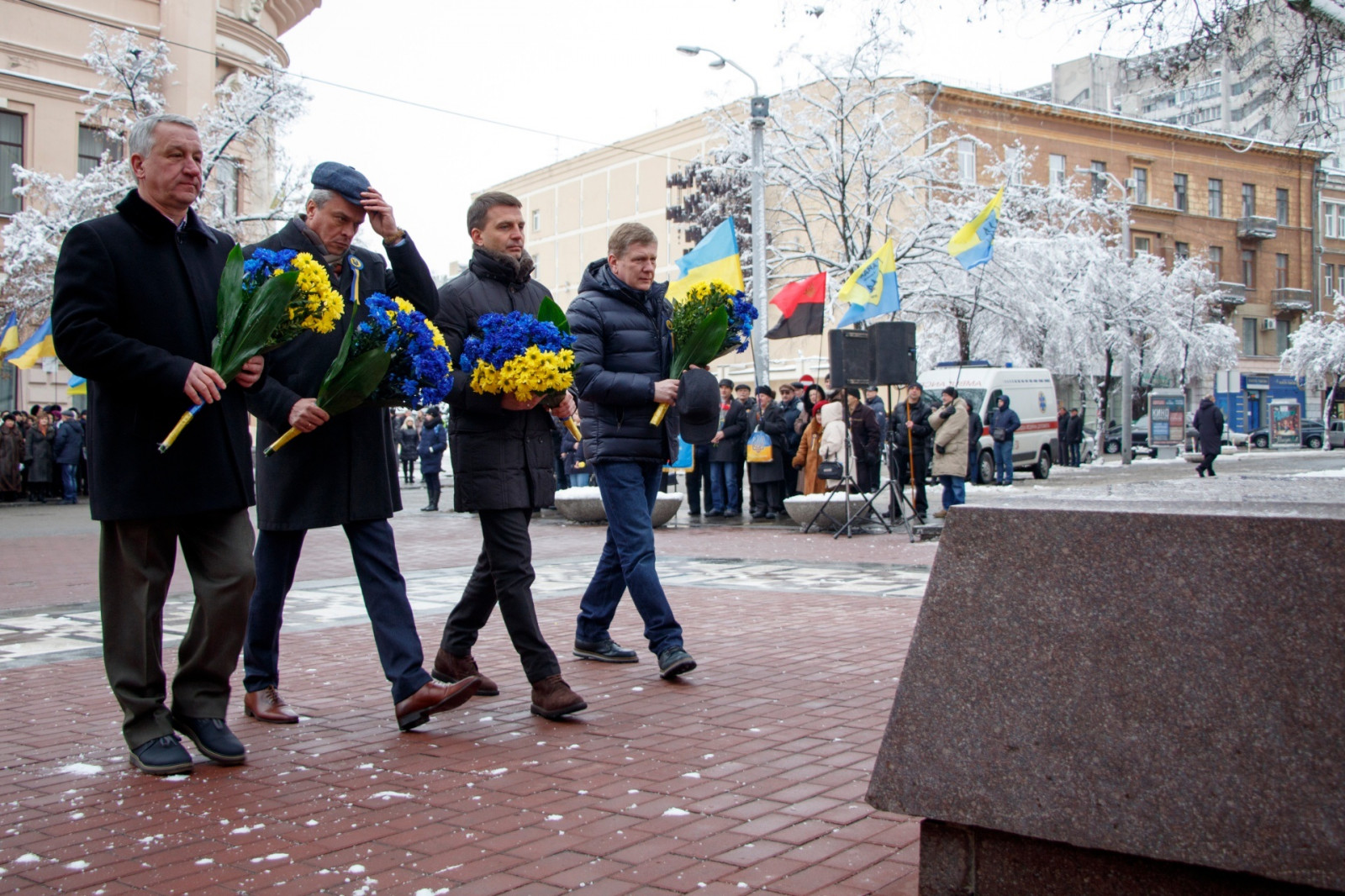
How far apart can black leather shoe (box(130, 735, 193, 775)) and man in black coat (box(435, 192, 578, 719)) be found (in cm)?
133

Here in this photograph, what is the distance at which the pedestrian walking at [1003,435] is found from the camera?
24.6 meters

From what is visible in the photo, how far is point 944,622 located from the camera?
2871 millimetres

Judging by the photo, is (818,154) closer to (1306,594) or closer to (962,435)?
(962,435)

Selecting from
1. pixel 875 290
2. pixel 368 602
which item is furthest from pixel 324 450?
pixel 875 290

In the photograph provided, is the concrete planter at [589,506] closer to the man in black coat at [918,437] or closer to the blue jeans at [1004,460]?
the man in black coat at [918,437]

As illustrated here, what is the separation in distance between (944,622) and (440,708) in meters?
2.50

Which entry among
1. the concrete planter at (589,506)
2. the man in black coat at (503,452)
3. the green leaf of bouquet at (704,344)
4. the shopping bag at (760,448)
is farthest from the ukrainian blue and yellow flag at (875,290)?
the man in black coat at (503,452)

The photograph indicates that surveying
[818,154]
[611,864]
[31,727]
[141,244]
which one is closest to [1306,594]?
[611,864]

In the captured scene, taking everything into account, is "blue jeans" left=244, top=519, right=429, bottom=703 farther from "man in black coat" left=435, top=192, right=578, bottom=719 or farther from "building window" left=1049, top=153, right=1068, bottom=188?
"building window" left=1049, top=153, right=1068, bottom=188

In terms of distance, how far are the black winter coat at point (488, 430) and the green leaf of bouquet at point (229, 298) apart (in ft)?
3.38

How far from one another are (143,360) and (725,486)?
15.2 m

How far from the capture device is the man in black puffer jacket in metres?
5.77

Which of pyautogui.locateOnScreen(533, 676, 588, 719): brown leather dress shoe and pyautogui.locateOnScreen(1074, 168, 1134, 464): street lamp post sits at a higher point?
pyautogui.locateOnScreen(1074, 168, 1134, 464): street lamp post

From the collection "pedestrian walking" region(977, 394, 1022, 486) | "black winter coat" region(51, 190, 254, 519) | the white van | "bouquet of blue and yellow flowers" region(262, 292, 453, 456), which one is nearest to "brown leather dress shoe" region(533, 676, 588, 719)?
"bouquet of blue and yellow flowers" region(262, 292, 453, 456)
